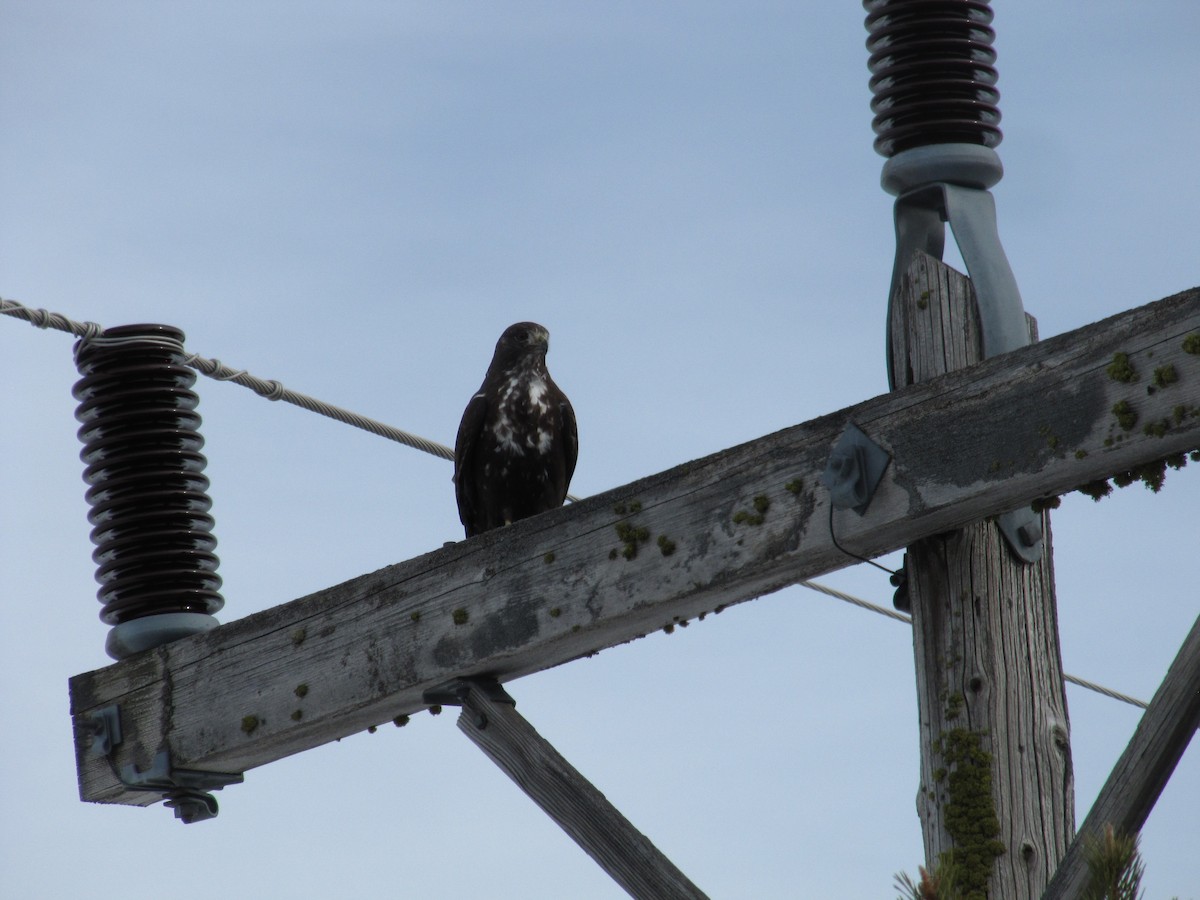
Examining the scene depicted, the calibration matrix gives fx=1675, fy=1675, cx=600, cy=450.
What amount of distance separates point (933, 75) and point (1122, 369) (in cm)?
96

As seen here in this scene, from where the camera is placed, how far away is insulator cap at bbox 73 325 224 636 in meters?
3.98

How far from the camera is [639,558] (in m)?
3.11

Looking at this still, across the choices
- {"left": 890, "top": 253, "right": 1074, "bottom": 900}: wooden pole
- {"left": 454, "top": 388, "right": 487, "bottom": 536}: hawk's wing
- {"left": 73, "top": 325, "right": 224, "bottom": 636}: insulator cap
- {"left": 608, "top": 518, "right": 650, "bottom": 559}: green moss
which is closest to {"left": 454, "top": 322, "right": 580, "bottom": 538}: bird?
Result: {"left": 454, "top": 388, "right": 487, "bottom": 536}: hawk's wing

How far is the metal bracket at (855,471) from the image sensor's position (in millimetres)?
2848

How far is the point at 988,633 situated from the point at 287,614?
1.53 metres

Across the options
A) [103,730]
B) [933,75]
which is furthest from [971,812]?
[103,730]

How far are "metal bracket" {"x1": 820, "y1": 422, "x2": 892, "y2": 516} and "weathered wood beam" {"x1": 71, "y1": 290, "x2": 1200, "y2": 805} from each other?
2 cm

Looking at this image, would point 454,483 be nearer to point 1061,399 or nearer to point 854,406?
point 854,406

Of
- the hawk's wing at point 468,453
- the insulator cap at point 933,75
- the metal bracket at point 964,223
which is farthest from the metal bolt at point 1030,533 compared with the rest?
the hawk's wing at point 468,453

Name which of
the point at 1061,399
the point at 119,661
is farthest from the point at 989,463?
the point at 119,661

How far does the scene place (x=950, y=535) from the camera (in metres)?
3.00

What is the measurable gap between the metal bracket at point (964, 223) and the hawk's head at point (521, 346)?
2181 mm

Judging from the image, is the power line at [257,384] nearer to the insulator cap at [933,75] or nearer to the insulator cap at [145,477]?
the insulator cap at [145,477]

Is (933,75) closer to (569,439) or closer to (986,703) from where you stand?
(986,703)
